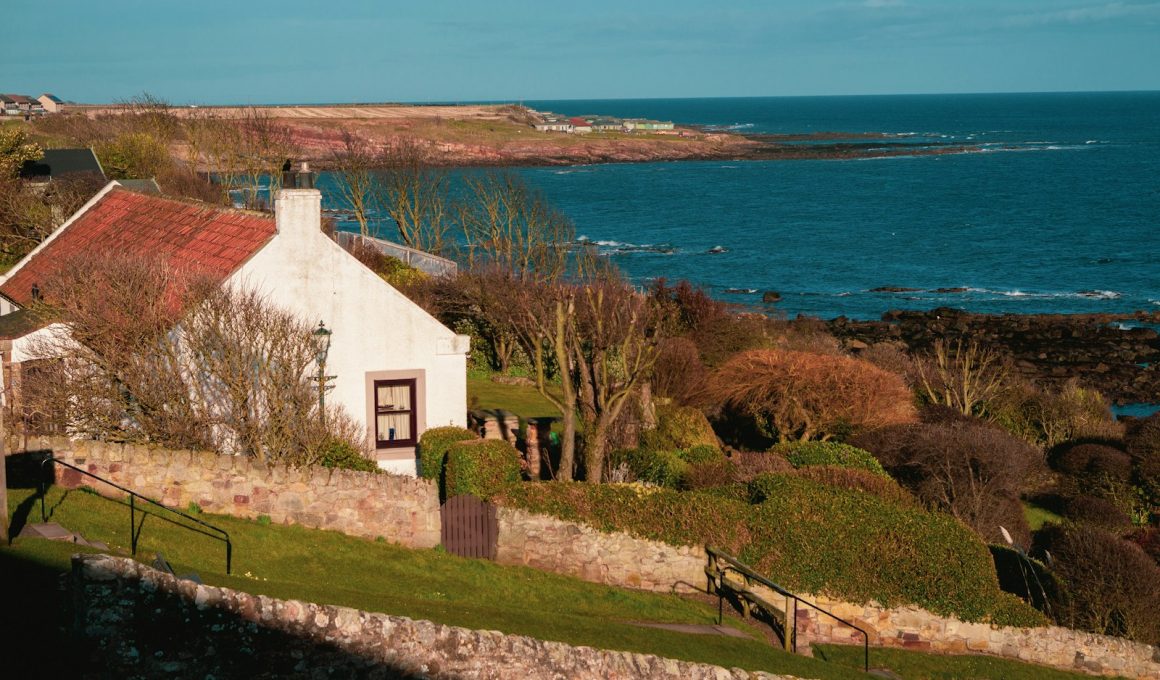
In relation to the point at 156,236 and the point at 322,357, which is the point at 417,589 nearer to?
the point at 322,357

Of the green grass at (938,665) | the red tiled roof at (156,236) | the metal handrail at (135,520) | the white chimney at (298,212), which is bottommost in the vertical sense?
the green grass at (938,665)

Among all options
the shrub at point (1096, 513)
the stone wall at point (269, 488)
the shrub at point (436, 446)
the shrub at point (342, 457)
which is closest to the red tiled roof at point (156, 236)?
the shrub at point (342, 457)

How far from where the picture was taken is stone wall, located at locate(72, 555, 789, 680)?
12266mm

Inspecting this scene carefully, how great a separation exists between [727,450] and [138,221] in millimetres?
16814

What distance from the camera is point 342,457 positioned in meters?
23.8

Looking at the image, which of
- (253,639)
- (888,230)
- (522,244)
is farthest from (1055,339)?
(253,639)

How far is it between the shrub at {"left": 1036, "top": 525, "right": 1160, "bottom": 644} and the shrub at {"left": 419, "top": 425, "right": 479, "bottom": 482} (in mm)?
12378

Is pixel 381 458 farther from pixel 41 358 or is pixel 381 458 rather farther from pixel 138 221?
pixel 138 221

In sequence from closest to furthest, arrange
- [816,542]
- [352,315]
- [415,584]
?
[415,584], [816,542], [352,315]

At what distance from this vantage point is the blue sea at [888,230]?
84688 mm

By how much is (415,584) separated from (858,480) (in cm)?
1052

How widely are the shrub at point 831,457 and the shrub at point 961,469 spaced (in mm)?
2486

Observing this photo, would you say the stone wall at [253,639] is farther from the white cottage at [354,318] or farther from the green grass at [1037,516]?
the green grass at [1037,516]

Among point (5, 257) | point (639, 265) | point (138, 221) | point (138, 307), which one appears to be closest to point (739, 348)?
point (138, 221)
